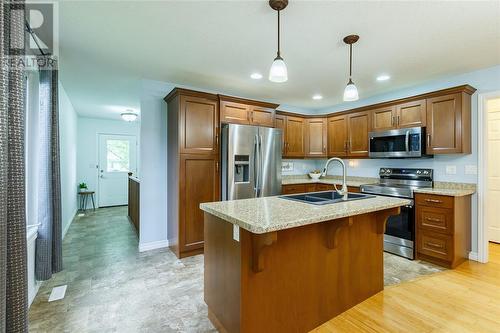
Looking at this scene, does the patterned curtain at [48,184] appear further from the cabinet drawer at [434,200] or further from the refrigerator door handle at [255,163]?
the cabinet drawer at [434,200]

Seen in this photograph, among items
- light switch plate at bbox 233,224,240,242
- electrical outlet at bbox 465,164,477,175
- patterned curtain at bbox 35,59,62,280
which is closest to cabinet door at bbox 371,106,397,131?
electrical outlet at bbox 465,164,477,175

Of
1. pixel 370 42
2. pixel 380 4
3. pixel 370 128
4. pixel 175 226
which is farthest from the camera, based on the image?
pixel 370 128

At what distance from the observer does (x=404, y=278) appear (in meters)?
2.77

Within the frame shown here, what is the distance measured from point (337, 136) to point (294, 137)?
83 cm

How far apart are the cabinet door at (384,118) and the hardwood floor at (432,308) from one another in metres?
2.20

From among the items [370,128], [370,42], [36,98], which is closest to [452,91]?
[370,128]

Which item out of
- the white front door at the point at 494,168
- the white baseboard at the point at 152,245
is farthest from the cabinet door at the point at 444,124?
the white baseboard at the point at 152,245

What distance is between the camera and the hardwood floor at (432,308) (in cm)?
196

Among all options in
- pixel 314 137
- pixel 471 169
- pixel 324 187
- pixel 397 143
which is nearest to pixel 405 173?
pixel 397 143

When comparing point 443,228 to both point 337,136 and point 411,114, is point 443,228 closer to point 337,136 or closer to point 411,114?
point 411,114

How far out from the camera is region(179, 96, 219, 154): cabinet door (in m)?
3.31

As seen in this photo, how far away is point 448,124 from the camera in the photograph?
10.6ft

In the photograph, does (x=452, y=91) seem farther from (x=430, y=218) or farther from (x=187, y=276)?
(x=187, y=276)

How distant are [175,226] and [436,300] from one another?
310cm
